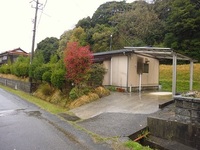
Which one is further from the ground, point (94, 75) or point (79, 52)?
point (79, 52)

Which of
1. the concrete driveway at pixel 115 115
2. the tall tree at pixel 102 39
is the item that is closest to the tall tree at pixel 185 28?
the tall tree at pixel 102 39

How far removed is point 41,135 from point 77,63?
20.9 feet

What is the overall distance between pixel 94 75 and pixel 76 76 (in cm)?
192

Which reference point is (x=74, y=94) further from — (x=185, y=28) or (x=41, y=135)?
(x=185, y=28)

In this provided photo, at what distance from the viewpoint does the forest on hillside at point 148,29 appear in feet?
88.6

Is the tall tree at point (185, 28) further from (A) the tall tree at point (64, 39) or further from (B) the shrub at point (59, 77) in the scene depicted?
(B) the shrub at point (59, 77)

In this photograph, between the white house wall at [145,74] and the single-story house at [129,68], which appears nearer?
the single-story house at [129,68]

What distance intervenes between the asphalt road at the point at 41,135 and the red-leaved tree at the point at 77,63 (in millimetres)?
3840

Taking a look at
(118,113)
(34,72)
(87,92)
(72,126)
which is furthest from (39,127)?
(34,72)

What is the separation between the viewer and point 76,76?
12430 mm

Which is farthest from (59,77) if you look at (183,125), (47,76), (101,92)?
(183,125)

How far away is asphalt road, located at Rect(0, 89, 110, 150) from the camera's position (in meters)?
5.52

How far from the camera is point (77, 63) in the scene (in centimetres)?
1222

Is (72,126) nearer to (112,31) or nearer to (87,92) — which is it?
(87,92)
